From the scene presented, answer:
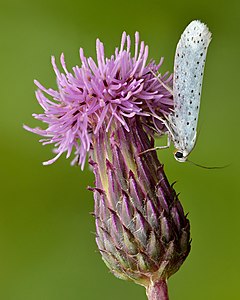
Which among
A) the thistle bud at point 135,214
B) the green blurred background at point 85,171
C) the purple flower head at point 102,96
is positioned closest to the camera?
the thistle bud at point 135,214

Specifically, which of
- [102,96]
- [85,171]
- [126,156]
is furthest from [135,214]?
[85,171]

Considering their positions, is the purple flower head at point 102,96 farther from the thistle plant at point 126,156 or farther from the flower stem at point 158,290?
the flower stem at point 158,290

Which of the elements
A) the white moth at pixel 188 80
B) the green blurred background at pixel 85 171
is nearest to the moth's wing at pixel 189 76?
the white moth at pixel 188 80

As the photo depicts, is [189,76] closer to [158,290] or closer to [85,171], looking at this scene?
[158,290]

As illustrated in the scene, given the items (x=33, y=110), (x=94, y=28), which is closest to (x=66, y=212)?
(x=33, y=110)

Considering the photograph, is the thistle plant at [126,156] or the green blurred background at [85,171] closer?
the thistle plant at [126,156]

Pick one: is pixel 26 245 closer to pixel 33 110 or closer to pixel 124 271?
pixel 33 110

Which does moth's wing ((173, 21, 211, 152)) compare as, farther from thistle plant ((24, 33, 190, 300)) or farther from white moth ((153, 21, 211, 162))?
thistle plant ((24, 33, 190, 300))

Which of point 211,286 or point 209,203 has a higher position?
point 209,203
